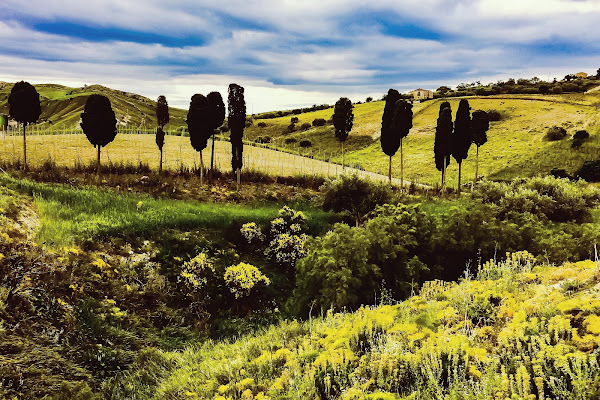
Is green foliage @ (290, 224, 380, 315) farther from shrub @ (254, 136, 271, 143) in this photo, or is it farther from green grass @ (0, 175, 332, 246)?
shrub @ (254, 136, 271, 143)

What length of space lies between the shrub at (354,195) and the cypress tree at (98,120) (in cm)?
1265

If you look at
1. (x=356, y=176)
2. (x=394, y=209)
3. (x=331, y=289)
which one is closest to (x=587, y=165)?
(x=356, y=176)

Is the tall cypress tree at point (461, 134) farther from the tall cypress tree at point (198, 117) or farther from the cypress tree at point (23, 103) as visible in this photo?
the cypress tree at point (23, 103)

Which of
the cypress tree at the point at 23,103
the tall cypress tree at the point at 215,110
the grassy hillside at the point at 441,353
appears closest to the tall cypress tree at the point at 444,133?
the tall cypress tree at the point at 215,110

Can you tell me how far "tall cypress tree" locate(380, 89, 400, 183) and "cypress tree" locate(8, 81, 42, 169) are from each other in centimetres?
2261

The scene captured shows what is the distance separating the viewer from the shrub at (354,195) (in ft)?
63.7

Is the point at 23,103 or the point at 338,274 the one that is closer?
the point at 338,274

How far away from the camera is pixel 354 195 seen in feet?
65.1

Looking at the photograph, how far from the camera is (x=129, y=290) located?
33.7 ft

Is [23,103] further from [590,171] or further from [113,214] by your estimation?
[590,171]

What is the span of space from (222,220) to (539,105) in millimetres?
54073

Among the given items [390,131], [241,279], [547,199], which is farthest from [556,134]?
[241,279]

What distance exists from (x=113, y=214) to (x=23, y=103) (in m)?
12.1

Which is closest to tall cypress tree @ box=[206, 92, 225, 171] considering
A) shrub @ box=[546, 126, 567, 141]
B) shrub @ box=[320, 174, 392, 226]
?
shrub @ box=[320, 174, 392, 226]
